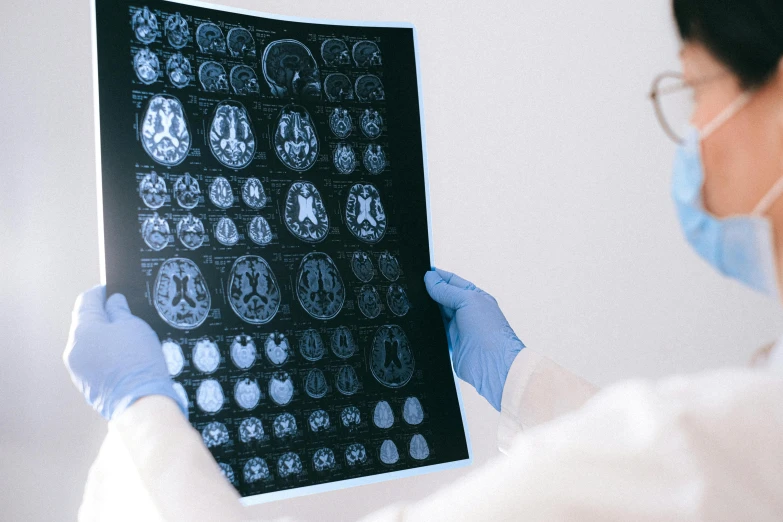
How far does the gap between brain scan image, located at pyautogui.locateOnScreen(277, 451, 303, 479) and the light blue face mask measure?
2.48 ft

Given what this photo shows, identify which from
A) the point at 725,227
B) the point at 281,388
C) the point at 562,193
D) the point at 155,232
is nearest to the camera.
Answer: the point at 725,227

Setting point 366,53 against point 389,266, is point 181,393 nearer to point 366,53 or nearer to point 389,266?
point 389,266

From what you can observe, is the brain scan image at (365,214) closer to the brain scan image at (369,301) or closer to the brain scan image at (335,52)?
the brain scan image at (369,301)

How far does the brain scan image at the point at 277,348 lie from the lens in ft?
3.69

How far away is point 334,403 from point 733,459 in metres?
0.74

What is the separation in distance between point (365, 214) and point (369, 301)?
17 centimetres

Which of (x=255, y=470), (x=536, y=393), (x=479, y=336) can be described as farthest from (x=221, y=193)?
(x=536, y=393)

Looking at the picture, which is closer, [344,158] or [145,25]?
[145,25]

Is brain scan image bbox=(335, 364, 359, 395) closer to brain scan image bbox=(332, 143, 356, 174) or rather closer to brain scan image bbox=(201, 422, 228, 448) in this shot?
brain scan image bbox=(201, 422, 228, 448)

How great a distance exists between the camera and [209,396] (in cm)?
106

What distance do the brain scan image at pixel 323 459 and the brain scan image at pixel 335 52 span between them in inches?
29.0

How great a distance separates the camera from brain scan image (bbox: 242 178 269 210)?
1.12 meters

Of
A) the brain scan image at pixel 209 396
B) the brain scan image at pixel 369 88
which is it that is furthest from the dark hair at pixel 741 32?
the brain scan image at pixel 209 396

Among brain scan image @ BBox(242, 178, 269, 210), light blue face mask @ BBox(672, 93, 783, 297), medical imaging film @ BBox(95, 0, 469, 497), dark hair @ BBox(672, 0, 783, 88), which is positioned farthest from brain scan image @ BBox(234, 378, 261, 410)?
dark hair @ BBox(672, 0, 783, 88)
